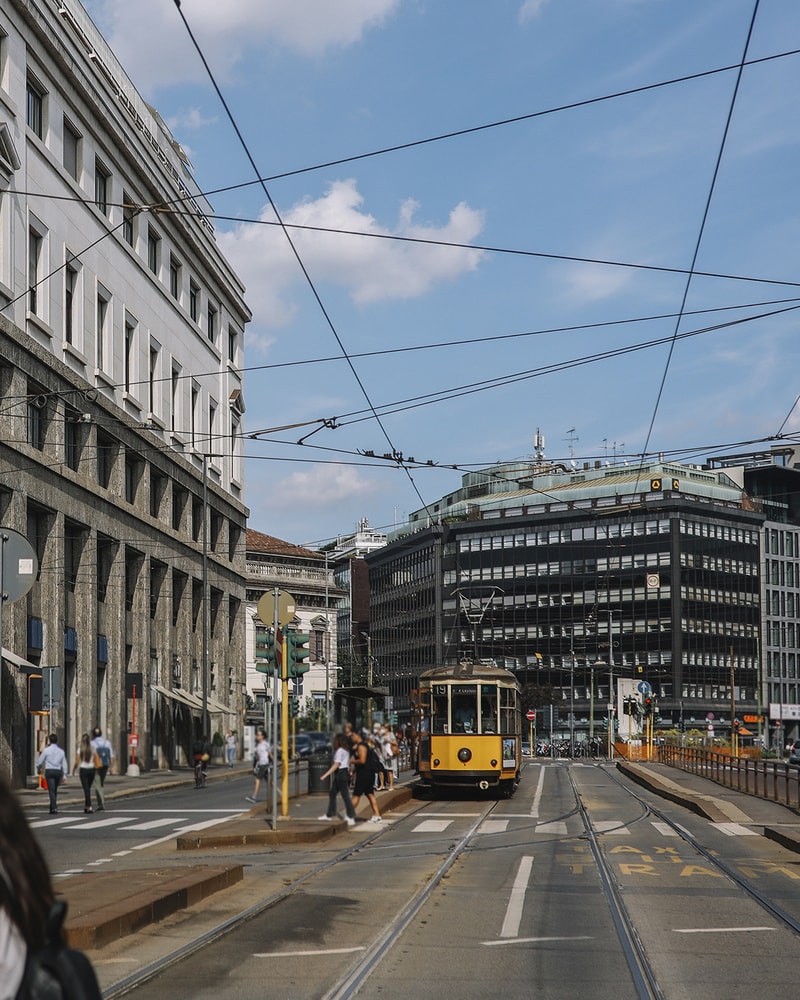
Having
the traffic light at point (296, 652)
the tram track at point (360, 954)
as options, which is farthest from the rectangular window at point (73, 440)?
the tram track at point (360, 954)

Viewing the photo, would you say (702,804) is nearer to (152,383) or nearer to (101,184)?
(101,184)

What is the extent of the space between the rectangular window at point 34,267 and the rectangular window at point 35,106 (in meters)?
3.03

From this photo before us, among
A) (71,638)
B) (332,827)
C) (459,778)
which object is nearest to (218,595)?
(71,638)

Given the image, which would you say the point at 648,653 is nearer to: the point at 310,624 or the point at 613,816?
the point at 310,624

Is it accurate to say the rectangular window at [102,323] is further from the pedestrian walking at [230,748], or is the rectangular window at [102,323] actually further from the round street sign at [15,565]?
the round street sign at [15,565]

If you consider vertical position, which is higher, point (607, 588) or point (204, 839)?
point (607, 588)

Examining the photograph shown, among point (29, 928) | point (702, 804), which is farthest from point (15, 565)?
point (702, 804)

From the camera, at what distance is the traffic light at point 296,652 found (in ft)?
73.6

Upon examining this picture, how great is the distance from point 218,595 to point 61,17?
28111 mm

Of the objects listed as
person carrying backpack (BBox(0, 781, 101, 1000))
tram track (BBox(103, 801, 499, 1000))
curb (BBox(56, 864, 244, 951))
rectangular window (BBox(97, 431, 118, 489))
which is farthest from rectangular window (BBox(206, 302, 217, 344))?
person carrying backpack (BBox(0, 781, 101, 1000))

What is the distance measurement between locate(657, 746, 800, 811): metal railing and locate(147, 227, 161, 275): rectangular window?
2682cm

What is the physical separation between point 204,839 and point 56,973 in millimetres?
17099

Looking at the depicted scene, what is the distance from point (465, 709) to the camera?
105 ft

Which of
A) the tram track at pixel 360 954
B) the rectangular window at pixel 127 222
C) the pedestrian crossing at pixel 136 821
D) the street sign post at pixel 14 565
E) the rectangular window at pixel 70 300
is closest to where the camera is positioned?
the tram track at pixel 360 954
